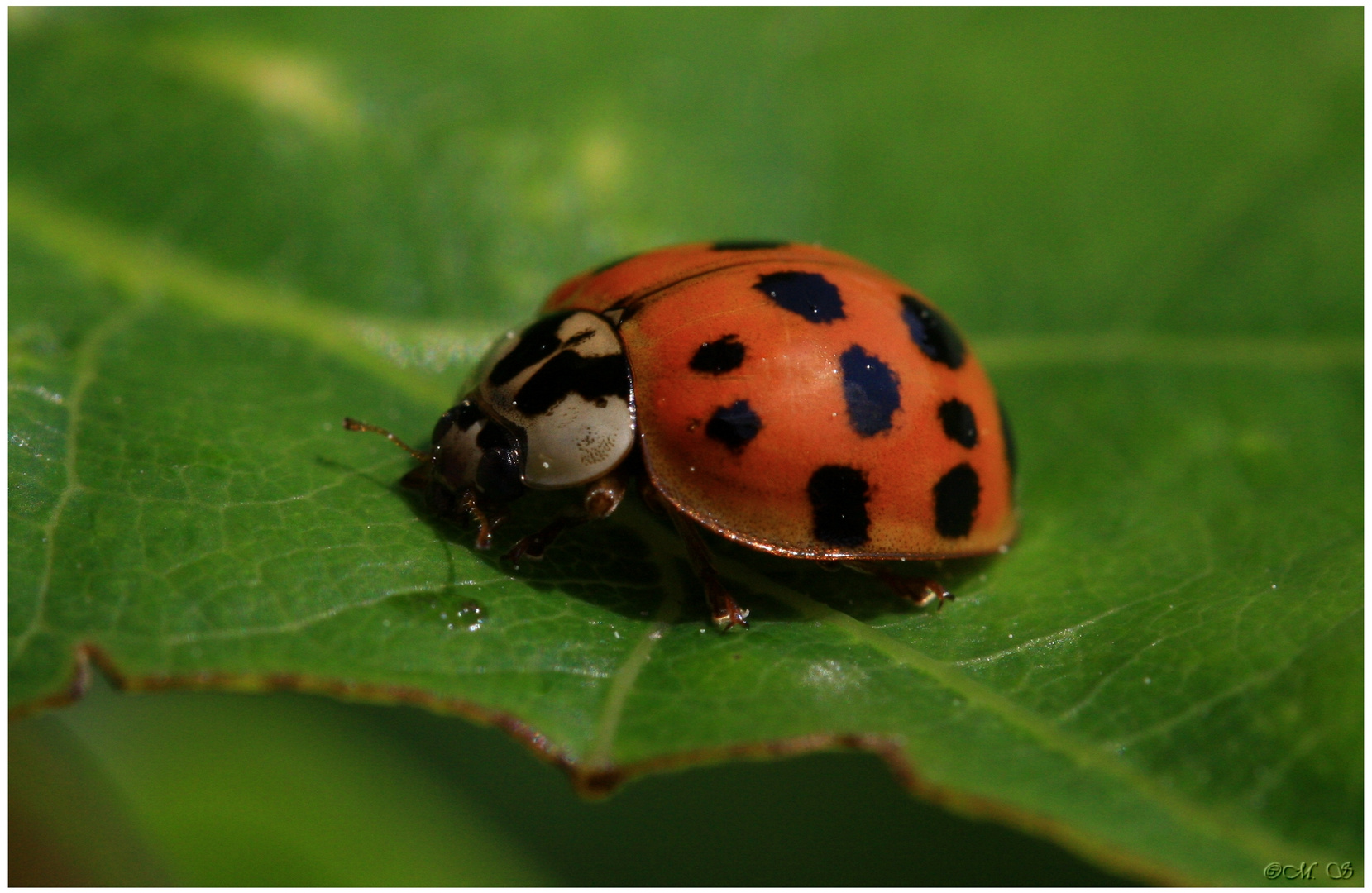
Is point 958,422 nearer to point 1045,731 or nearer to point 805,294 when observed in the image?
point 805,294

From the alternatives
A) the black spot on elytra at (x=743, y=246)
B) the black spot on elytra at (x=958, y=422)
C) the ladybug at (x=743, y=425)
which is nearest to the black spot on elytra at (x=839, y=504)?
the ladybug at (x=743, y=425)

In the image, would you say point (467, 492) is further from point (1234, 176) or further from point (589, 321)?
point (1234, 176)

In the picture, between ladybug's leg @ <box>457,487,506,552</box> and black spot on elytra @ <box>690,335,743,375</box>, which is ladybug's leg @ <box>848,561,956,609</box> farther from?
ladybug's leg @ <box>457,487,506,552</box>

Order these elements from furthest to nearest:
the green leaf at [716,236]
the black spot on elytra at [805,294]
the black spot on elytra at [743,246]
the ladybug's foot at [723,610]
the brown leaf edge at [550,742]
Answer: the black spot on elytra at [743,246] < the black spot on elytra at [805,294] < the ladybug's foot at [723,610] < the green leaf at [716,236] < the brown leaf edge at [550,742]

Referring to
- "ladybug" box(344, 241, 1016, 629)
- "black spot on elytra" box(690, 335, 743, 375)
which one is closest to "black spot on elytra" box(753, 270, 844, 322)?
"ladybug" box(344, 241, 1016, 629)

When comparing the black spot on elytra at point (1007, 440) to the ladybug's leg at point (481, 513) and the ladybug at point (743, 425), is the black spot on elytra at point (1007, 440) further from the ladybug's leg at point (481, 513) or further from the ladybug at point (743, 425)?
the ladybug's leg at point (481, 513)

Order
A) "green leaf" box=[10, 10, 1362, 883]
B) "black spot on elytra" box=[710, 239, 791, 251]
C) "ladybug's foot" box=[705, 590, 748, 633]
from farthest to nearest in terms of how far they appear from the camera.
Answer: "black spot on elytra" box=[710, 239, 791, 251], "ladybug's foot" box=[705, 590, 748, 633], "green leaf" box=[10, 10, 1362, 883]

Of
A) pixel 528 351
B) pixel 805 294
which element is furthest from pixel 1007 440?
pixel 528 351
